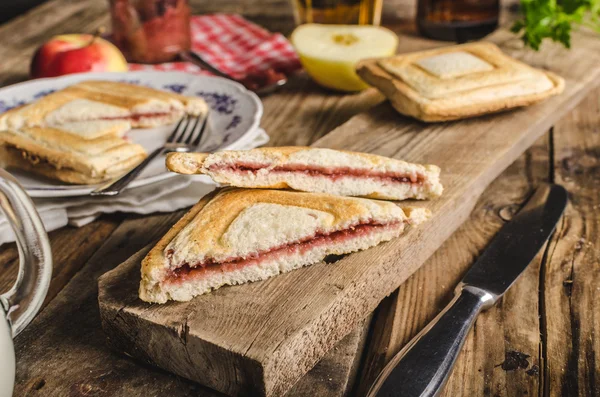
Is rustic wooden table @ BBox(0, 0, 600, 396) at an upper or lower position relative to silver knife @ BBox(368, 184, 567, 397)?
lower

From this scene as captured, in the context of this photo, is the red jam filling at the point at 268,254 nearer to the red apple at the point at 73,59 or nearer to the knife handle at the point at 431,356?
the knife handle at the point at 431,356

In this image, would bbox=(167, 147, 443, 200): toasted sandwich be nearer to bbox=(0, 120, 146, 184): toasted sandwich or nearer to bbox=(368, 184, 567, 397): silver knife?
bbox=(368, 184, 567, 397): silver knife

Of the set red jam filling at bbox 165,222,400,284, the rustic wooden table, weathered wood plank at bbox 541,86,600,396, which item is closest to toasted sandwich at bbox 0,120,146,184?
the rustic wooden table

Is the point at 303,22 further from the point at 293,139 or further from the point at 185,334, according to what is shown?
the point at 185,334

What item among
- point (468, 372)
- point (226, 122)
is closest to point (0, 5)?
point (226, 122)

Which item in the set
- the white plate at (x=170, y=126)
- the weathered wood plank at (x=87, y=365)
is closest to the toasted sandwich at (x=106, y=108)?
the white plate at (x=170, y=126)

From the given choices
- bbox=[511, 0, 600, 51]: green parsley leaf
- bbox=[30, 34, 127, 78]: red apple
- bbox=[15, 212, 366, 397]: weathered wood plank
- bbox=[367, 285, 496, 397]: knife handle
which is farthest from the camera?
bbox=[30, 34, 127, 78]: red apple
